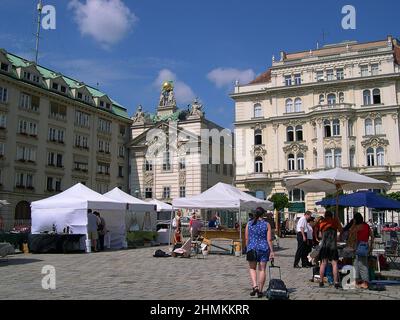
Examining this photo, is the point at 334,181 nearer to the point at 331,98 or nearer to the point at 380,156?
the point at 380,156

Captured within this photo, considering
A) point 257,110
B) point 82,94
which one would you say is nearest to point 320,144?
point 257,110

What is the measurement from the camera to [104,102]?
58625mm

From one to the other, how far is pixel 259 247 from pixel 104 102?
168 ft

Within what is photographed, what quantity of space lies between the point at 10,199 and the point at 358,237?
126 feet

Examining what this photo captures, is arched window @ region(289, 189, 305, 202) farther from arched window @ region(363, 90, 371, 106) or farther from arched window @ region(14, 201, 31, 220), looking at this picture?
arched window @ region(14, 201, 31, 220)

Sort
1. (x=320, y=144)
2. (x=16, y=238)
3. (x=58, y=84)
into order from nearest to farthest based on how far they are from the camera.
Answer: (x=16, y=238), (x=320, y=144), (x=58, y=84)

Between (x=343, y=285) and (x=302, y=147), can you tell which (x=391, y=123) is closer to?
(x=302, y=147)

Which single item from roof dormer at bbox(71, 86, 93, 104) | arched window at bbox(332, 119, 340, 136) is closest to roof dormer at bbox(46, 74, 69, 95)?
roof dormer at bbox(71, 86, 93, 104)

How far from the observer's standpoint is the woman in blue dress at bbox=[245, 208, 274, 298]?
979 cm

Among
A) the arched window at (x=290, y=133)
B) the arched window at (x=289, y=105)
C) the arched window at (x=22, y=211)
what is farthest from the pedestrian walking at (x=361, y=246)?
the arched window at (x=289, y=105)

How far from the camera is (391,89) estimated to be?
159 ft

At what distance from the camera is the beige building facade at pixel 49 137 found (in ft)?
144

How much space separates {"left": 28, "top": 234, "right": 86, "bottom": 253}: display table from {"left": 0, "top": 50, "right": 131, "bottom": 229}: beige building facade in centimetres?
1726
